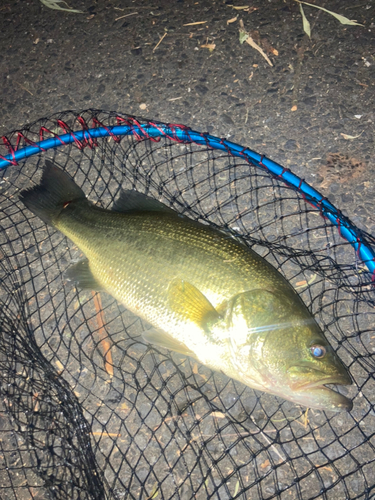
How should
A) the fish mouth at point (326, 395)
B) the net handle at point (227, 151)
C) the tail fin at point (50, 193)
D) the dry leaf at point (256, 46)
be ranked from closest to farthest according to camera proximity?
the fish mouth at point (326, 395) → the net handle at point (227, 151) → the tail fin at point (50, 193) → the dry leaf at point (256, 46)

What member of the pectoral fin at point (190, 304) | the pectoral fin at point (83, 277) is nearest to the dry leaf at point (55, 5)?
the pectoral fin at point (83, 277)

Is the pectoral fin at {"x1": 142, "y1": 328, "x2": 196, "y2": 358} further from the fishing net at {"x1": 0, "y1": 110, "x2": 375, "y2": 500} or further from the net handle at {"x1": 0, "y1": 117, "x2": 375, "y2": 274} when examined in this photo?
the net handle at {"x1": 0, "y1": 117, "x2": 375, "y2": 274}

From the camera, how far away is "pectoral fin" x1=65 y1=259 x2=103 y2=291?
265cm

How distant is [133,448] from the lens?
9.17ft

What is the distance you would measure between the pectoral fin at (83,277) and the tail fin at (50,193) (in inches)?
15.7

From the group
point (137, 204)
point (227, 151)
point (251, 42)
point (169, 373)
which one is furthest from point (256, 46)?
point (169, 373)

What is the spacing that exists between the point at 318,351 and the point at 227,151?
140 centimetres

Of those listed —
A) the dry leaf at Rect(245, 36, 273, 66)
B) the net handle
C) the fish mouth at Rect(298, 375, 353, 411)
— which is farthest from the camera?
the dry leaf at Rect(245, 36, 273, 66)

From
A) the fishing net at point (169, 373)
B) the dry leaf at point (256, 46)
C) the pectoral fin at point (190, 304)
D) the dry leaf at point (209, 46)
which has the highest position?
the dry leaf at point (209, 46)

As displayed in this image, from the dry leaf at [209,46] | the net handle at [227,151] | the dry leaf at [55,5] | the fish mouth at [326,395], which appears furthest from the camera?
the dry leaf at [55,5]

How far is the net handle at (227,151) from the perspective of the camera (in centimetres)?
245

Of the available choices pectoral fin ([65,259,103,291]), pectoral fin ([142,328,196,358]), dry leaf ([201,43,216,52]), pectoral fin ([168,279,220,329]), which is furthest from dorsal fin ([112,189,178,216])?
dry leaf ([201,43,216,52])

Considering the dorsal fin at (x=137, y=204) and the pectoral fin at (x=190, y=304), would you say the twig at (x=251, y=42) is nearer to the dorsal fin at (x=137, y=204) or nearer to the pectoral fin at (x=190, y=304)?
the dorsal fin at (x=137, y=204)

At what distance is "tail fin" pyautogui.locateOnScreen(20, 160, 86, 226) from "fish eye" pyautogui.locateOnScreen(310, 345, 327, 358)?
180 centimetres
